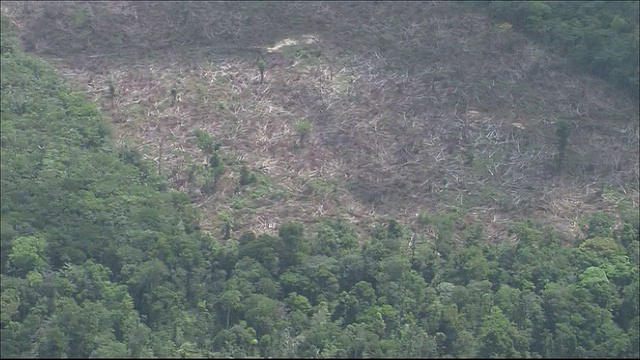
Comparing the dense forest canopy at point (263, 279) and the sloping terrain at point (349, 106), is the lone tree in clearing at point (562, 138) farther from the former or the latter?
the dense forest canopy at point (263, 279)

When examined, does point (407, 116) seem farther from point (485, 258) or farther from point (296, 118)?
point (485, 258)

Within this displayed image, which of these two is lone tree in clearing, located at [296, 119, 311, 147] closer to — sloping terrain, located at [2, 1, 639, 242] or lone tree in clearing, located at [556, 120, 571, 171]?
sloping terrain, located at [2, 1, 639, 242]

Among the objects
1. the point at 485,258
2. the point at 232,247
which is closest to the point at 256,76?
the point at 232,247

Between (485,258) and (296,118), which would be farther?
(296,118)

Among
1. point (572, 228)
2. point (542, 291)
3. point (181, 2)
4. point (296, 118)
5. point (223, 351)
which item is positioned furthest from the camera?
point (181, 2)

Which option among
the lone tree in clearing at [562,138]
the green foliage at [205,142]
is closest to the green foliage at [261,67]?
the green foliage at [205,142]

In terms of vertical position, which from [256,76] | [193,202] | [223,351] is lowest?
[223,351]

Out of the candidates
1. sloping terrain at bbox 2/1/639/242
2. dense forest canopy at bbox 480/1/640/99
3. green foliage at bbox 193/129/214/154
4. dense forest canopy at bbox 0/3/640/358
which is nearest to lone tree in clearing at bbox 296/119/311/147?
sloping terrain at bbox 2/1/639/242
